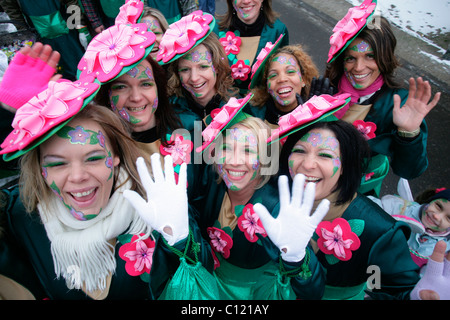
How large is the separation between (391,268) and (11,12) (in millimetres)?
5117

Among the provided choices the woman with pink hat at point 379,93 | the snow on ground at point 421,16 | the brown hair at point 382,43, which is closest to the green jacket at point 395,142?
the woman with pink hat at point 379,93

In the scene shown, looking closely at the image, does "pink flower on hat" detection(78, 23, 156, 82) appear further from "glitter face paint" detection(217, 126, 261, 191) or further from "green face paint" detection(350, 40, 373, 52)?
"green face paint" detection(350, 40, 373, 52)

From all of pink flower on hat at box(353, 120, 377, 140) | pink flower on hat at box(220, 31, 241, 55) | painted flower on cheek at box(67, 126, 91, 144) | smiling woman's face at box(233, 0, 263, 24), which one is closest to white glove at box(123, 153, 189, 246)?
painted flower on cheek at box(67, 126, 91, 144)

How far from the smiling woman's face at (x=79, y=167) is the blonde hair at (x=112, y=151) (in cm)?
5

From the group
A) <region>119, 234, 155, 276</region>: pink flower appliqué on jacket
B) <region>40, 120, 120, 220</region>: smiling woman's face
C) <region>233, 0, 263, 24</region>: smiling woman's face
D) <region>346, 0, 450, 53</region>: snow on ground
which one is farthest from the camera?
<region>346, 0, 450, 53</region>: snow on ground

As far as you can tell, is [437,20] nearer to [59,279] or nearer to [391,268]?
[391,268]

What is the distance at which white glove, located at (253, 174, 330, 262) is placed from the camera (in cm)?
134

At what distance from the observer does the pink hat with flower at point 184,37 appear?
2.21 m

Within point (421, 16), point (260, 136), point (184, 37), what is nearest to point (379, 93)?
point (260, 136)

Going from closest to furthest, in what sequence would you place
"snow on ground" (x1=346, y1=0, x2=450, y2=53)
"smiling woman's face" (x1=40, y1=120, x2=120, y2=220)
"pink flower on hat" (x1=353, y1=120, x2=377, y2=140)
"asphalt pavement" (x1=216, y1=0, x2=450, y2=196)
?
"smiling woman's face" (x1=40, y1=120, x2=120, y2=220) < "pink flower on hat" (x1=353, y1=120, x2=377, y2=140) < "asphalt pavement" (x1=216, y1=0, x2=450, y2=196) < "snow on ground" (x1=346, y1=0, x2=450, y2=53)

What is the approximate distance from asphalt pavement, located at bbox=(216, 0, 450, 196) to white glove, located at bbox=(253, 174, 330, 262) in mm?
2644

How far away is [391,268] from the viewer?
4.85 ft
